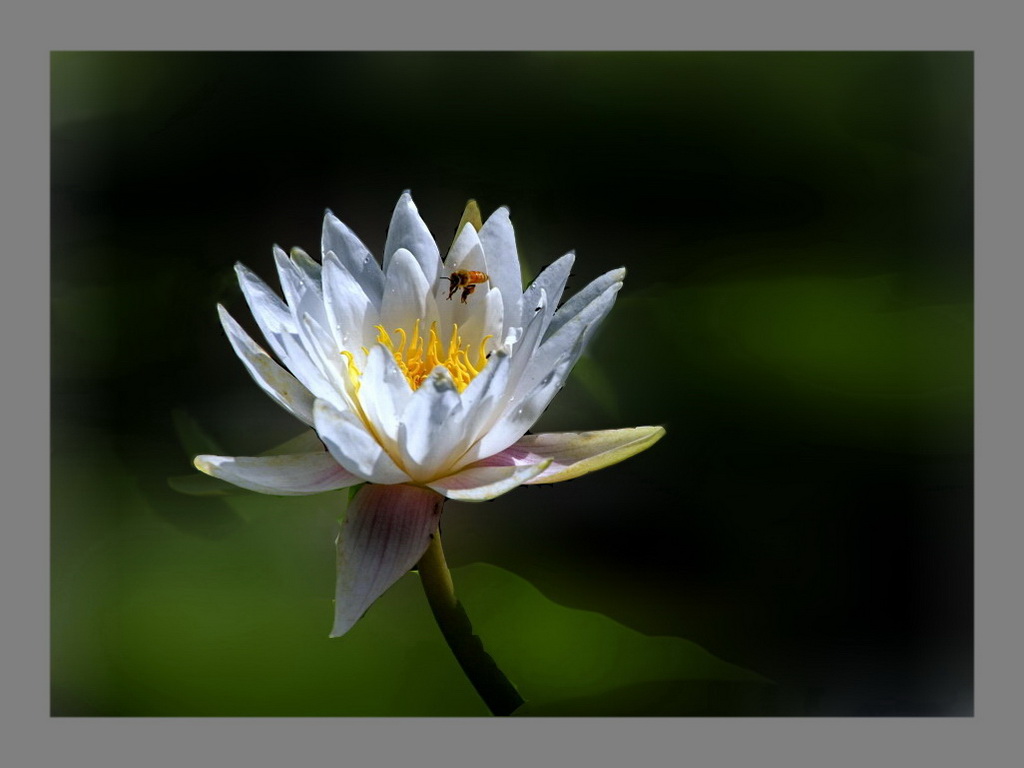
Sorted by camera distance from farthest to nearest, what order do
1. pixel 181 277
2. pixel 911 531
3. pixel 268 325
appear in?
1. pixel 181 277
2. pixel 911 531
3. pixel 268 325

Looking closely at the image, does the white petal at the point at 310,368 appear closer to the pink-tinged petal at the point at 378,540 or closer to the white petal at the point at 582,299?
the pink-tinged petal at the point at 378,540

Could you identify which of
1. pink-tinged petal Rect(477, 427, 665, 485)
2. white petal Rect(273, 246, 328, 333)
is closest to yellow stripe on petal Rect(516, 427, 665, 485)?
pink-tinged petal Rect(477, 427, 665, 485)

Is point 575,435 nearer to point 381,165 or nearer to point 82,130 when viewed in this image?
point 381,165

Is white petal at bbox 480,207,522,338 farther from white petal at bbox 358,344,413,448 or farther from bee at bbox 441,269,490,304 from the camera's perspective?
white petal at bbox 358,344,413,448

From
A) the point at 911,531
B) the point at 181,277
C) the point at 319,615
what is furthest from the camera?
the point at 181,277

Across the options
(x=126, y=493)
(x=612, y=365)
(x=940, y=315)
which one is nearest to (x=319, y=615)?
(x=126, y=493)
